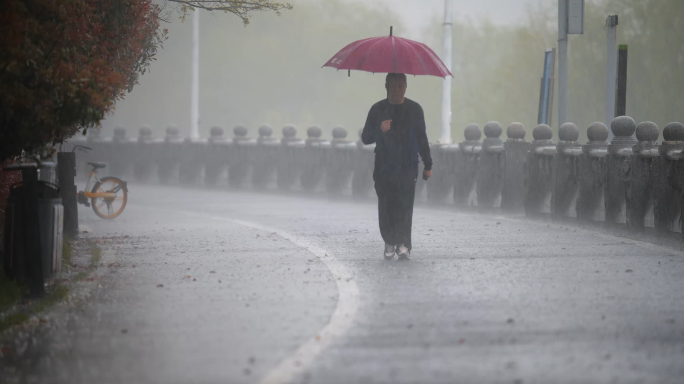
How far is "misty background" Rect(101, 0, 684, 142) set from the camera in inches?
1939

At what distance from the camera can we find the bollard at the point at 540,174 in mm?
17391

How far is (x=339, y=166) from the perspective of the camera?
25.8 meters

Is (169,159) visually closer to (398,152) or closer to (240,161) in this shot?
(240,161)

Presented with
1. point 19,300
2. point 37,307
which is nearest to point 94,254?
point 19,300

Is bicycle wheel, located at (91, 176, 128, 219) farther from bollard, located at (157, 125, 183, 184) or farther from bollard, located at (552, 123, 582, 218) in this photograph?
bollard, located at (157, 125, 183, 184)

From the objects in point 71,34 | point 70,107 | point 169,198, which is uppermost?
point 71,34

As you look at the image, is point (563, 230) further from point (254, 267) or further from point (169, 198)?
point (169, 198)

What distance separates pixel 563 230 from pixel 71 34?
25.9 ft

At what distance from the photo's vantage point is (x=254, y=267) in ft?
36.8

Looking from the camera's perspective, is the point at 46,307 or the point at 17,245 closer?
the point at 46,307

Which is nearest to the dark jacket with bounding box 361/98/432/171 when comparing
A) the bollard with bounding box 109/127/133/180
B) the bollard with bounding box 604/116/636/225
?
the bollard with bounding box 604/116/636/225

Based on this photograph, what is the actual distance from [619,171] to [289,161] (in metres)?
14.0

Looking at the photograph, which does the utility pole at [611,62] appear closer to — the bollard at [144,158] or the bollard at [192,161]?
the bollard at [192,161]

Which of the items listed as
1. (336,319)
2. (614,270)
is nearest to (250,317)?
(336,319)
